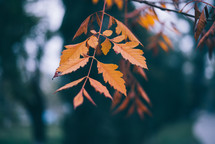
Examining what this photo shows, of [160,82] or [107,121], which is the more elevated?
[107,121]

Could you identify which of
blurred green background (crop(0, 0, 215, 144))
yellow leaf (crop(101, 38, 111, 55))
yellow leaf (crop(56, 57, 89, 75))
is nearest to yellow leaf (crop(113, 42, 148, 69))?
yellow leaf (crop(101, 38, 111, 55))

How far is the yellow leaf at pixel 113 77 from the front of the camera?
56cm

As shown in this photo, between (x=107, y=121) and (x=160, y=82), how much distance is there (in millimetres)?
3810

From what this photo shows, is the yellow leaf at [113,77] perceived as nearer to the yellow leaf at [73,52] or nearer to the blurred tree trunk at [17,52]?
the yellow leaf at [73,52]

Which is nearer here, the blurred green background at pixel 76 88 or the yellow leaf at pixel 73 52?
the yellow leaf at pixel 73 52

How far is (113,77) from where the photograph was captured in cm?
56

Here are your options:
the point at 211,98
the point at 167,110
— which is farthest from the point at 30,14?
the point at 211,98

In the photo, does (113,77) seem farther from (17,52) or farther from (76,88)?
(17,52)

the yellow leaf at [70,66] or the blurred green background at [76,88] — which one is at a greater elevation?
the yellow leaf at [70,66]

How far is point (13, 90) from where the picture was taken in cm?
638

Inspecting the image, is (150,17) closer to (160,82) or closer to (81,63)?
(81,63)

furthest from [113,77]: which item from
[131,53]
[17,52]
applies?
[17,52]

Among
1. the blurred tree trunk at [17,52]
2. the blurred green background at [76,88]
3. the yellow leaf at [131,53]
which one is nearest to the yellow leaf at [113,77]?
the yellow leaf at [131,53]

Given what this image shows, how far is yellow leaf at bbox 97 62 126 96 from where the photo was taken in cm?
56
